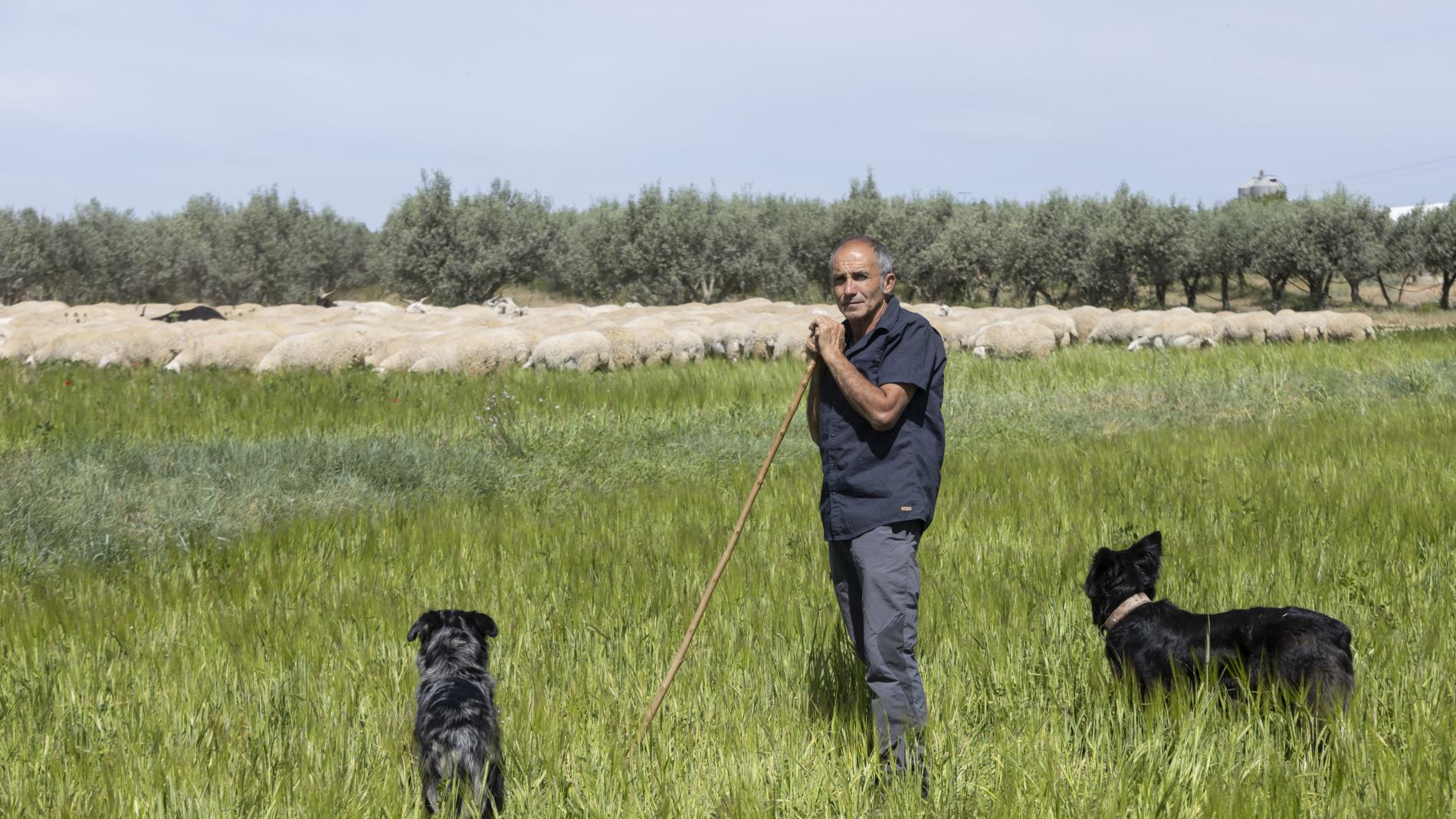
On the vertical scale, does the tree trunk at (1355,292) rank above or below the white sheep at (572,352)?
above

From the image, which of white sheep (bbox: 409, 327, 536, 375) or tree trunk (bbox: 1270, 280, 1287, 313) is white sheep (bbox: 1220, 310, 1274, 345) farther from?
tree trunk (bbox: 1270, 280, 1287, 313)

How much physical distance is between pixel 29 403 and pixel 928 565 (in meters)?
10.8

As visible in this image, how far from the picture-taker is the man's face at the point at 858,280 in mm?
3588

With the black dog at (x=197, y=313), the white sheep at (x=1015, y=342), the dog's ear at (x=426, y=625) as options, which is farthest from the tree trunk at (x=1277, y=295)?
the dog's ear at (x=426, y=625)

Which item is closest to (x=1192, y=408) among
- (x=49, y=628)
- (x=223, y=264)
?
(x=49, y=628)

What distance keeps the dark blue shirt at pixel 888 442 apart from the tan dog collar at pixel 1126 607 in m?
0.99

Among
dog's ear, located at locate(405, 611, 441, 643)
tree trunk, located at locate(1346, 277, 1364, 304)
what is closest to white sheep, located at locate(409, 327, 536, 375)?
dog's ear, located at locate(405, 611, 441, 643)

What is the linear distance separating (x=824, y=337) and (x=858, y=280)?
0.24 metres

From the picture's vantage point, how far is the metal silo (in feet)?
272

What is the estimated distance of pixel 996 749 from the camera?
3.46 m

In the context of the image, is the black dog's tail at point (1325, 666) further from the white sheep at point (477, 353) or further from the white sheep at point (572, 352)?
the white sheep at point (572, 352)

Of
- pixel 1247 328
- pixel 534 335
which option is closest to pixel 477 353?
pixel 534 335

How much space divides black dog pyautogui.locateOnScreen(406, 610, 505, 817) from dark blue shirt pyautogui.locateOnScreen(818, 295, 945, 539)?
131 cm

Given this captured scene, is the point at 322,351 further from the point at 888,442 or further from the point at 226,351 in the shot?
the point at 888,442
